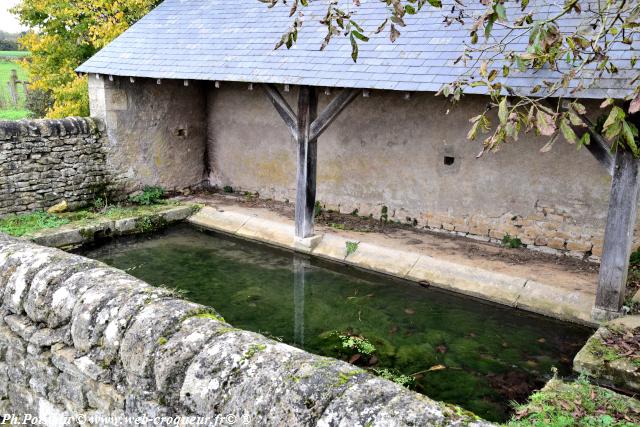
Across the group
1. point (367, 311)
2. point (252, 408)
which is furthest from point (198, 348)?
point (367, 311)

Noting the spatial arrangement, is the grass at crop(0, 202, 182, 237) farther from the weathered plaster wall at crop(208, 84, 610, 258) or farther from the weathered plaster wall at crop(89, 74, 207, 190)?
the weathered plaster wall at crop(208, 84, 610, 258)

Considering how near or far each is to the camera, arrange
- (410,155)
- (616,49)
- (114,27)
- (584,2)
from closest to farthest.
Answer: (616,49), (584,2), (410,155), (114,27)

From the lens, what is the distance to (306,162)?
304 inches

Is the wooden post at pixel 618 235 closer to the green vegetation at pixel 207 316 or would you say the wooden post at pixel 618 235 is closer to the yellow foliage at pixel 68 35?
the green vegetation at pixel 207 316

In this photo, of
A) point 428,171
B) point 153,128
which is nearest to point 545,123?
point 428,171

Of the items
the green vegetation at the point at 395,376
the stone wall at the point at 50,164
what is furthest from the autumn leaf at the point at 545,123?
the stone wall at the point at 50,164

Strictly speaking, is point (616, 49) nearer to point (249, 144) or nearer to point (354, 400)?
point (354, 400)

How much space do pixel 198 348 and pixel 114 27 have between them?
35.2ft

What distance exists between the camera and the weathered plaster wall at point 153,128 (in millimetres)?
9445

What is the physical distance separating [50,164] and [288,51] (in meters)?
4.12

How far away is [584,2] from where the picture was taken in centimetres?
598

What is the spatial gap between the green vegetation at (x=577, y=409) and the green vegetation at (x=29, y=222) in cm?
679

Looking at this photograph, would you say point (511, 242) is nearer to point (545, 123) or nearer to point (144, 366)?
point (545, 123)

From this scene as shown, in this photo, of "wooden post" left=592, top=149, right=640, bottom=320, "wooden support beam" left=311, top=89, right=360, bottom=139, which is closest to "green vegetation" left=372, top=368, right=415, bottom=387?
"wooden post" left=592, top=149, right=640, bottom=320
